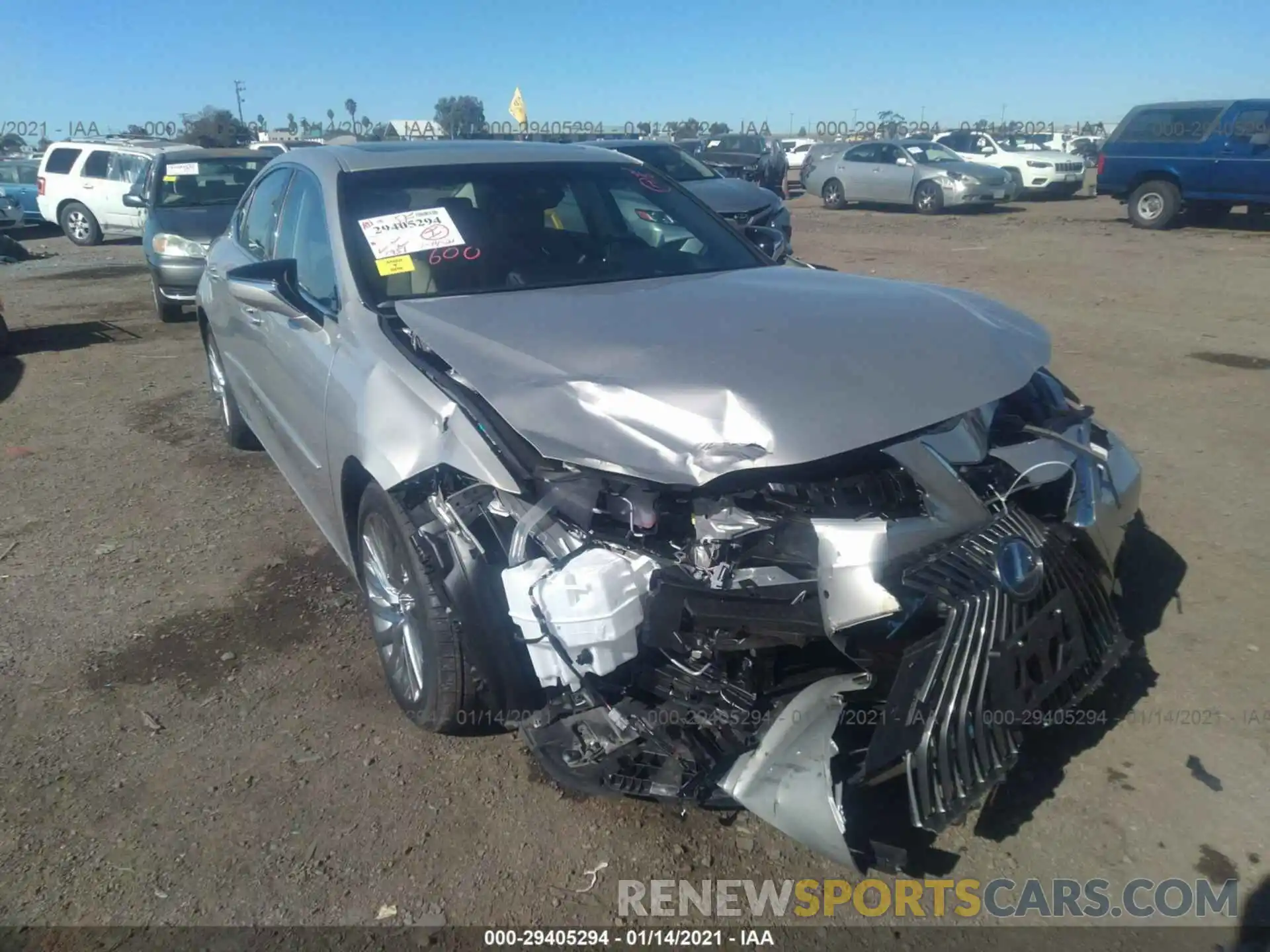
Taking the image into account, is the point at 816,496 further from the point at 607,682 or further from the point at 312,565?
the point at 312,565

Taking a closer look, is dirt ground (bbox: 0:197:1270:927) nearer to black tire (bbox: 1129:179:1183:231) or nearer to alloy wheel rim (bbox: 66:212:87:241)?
black tire (bbox: 1129:179:1183:231)

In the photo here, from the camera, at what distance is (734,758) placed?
2328 mm

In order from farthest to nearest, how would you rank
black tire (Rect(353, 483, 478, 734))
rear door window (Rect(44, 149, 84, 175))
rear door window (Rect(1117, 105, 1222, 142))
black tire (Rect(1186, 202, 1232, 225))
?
1. rear door window (Rect(44, 149, 84, 175))
2. black tire (Rect(1186, 202, 1232, 225))
3. rear door window (Rect(1117, 105, 1222, 142))
4. black tire (Rect(353, 483, 478, 734))

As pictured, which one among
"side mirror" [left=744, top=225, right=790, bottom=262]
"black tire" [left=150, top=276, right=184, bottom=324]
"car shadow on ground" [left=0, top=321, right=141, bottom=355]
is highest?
"side mirror" [left=744, top=225, right=790, bottom=262]

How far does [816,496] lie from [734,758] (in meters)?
0.72

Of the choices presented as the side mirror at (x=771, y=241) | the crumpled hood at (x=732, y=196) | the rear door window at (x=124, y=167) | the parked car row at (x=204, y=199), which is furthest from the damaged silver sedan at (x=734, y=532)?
the rear door window at (x=124, y=167)

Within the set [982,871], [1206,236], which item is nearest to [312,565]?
[982,871]

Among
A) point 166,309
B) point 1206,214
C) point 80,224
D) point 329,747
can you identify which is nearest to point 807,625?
point 329,747

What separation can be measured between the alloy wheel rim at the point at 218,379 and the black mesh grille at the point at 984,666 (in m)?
4.55

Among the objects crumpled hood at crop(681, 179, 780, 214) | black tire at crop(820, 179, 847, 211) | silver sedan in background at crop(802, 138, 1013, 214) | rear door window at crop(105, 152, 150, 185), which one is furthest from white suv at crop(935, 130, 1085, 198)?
rear door window at crop(105, 152, 150, 185)

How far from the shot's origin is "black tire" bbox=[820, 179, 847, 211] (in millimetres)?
22047

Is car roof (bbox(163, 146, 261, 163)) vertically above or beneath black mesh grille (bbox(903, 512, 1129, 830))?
above

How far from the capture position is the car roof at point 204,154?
10.7 meters

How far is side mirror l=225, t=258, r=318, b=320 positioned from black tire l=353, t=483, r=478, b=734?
0.88m
